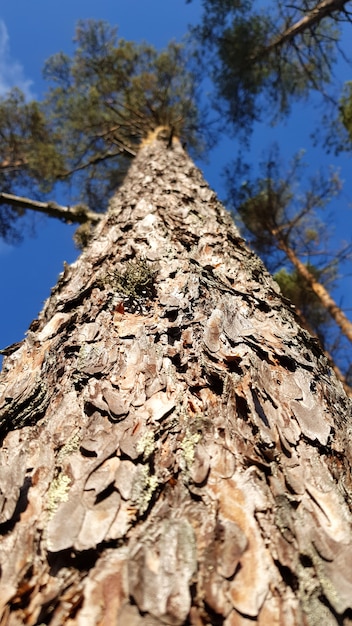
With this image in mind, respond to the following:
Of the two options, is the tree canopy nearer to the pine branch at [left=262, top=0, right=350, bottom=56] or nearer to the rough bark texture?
the pine branch at [left=262, top=0, right=350, bottom=56]

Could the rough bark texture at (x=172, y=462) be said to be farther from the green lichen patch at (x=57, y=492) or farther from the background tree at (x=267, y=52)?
the background tree at (x=267, y=52)

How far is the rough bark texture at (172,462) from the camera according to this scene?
2.32ft

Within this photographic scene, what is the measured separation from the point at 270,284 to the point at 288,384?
731mm

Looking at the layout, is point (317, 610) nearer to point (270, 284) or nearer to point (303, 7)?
point (270, 284)

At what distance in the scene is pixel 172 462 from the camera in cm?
93

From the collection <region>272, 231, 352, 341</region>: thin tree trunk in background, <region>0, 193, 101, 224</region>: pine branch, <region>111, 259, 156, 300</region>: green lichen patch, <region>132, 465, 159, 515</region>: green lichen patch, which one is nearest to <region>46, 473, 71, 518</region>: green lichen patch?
<region>132, 465, 159, 515</region>: green lichen patch

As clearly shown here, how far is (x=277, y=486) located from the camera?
34.9 inches

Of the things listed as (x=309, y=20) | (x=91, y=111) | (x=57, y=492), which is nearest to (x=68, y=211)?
(x=91, y=111)

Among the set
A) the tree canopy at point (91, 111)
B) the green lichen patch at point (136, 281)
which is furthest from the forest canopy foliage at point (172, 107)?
the green lichen patch at point (136, 281)

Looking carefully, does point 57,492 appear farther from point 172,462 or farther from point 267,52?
point 267,52

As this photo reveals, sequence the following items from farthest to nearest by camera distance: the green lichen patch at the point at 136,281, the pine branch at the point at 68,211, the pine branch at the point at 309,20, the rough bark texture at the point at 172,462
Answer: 1. the pine branch at the point at 309,20
2. the pine branch at the point at 68,211
3. the green lichen patch at the point at 136,281
4. the rough bark texture at the point at 172,462

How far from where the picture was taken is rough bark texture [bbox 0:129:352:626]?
71 cm

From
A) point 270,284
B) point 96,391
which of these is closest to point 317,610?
point 96,391

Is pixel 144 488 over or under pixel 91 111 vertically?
under
